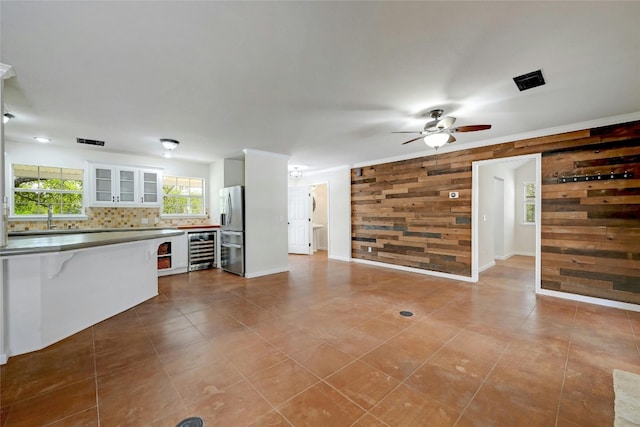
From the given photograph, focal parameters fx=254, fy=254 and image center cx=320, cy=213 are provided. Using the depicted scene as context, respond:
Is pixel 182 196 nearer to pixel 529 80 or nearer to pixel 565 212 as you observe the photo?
pixel 529 80

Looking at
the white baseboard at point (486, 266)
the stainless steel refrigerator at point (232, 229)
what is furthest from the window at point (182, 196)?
the white baseboard at point (486, 266)

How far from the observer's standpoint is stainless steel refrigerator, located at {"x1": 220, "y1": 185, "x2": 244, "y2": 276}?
502cm

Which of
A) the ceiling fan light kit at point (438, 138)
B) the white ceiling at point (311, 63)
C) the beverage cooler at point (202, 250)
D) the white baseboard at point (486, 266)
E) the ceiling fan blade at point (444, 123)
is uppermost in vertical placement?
the white ceiling at point (311, 63)

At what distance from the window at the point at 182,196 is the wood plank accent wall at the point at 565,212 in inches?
195

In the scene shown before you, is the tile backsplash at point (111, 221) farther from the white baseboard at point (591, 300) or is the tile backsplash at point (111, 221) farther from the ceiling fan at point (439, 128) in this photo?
the white baseboard at point (591, 300)

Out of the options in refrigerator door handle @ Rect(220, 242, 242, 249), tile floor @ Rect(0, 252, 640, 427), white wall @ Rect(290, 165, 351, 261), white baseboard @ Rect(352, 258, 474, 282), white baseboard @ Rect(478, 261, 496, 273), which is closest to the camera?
tile floor @ Rect(0, 252, 640, 427)

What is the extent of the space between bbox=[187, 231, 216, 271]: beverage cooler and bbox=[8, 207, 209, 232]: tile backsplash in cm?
75

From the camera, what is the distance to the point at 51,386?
185 cm

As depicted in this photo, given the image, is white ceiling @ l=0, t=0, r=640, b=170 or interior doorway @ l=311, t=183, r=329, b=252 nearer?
white ceiling @ l=0, t=0, r=640, b=170

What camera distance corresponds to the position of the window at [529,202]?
7469 millimetres

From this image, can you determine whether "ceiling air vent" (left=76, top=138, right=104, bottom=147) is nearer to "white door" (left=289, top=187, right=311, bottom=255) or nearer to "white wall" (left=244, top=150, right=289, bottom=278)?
"white wall" (left=244, top=150, right=289, bottom=278)

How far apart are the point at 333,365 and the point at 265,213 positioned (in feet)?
11.7

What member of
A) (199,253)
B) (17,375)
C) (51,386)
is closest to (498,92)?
(51,386)

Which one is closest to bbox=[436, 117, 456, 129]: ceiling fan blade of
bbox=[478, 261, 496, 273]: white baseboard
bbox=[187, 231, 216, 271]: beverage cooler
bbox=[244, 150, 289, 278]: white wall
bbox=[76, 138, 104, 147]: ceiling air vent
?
bbox=[244, 150, 289, 278]: white wall
